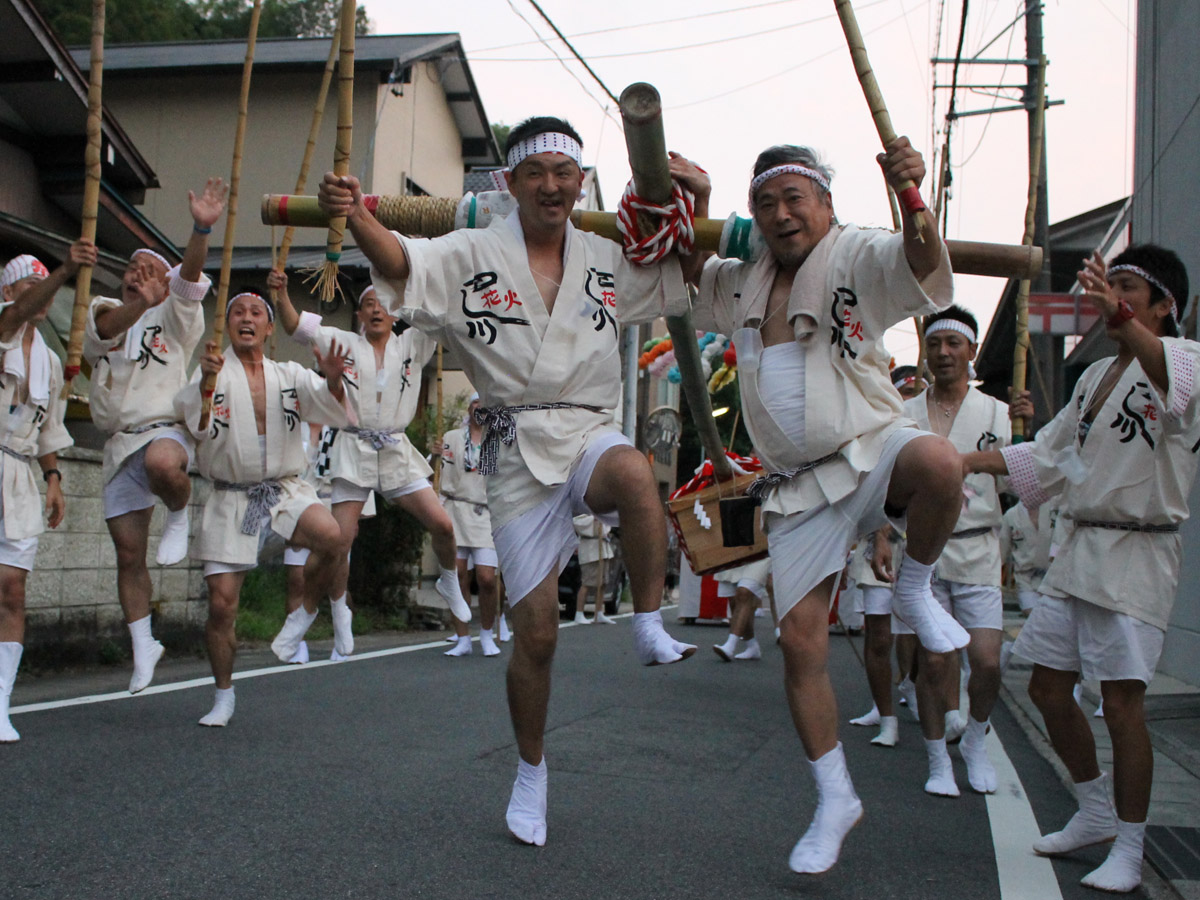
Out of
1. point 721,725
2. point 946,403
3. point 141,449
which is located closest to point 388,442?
point 141,449

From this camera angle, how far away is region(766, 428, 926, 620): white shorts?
13.0ft

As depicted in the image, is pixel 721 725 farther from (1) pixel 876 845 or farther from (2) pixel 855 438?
(2) pixel 855 438

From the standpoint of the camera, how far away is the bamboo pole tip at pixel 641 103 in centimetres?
380

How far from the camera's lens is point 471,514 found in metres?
11.8

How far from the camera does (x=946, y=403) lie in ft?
20.4

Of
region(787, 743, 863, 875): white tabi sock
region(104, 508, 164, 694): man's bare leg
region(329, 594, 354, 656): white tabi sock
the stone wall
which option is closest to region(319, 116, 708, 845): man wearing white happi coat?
region(787, 743, 863, 875): white tabi sock

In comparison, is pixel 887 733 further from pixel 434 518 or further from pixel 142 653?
pixel 142 653

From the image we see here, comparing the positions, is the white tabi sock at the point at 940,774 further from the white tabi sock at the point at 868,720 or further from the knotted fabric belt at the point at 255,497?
the knotted fabric belt at the point at 255,497

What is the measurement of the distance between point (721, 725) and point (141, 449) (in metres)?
3.64

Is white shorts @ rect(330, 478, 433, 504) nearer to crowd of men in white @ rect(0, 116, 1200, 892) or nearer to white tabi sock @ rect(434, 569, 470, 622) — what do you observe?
white tabi sock @ rect(434, 569, 470, 622)

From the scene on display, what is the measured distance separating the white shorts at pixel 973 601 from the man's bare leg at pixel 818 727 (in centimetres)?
238

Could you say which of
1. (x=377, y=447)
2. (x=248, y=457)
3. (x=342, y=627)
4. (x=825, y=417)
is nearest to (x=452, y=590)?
(x=342, y=627)

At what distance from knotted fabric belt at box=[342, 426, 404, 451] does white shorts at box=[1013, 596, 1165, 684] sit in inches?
→ 209

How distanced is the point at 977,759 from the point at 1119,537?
195 cm
